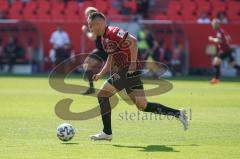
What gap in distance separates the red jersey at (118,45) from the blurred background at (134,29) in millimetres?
19280

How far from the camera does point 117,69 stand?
12727 mm

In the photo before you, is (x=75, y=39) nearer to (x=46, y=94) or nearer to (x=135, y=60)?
(x=46, y=94)

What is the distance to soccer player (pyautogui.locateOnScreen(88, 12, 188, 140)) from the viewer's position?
39.5ft

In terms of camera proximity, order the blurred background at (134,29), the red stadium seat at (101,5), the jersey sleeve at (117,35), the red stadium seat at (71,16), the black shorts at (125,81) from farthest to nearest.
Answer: the red stadium seat at (71,16) < the red stadium seat at (101,5) < the blurred background at (134,29) < the black shorts at (125,81) < the jersey sleeve at (117,35)

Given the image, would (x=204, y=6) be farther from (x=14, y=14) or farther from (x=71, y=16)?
(x=14, y=14)

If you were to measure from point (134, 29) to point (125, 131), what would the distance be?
830 inches

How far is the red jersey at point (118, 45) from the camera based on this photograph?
1208cm

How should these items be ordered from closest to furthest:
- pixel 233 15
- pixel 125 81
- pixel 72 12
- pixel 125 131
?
pixel 125 81 → pixel 125 131 → pixel 233 15 → pixel 72 12

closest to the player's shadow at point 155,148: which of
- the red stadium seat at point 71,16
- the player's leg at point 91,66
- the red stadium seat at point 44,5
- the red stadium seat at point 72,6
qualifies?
the player's leg at point 91,66

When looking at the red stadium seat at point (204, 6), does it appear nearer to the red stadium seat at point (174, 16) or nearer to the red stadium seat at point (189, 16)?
the red stadium seat at point (189, 16)

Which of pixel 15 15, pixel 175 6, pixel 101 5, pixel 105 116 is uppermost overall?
pixel 175 6

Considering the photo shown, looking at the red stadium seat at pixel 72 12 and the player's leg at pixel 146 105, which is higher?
the red stadium seat at pixel 72 12

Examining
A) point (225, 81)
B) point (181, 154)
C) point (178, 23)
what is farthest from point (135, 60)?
point (178, 23)

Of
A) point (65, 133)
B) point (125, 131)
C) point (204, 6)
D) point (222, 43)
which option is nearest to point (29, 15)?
point (204, 6)
